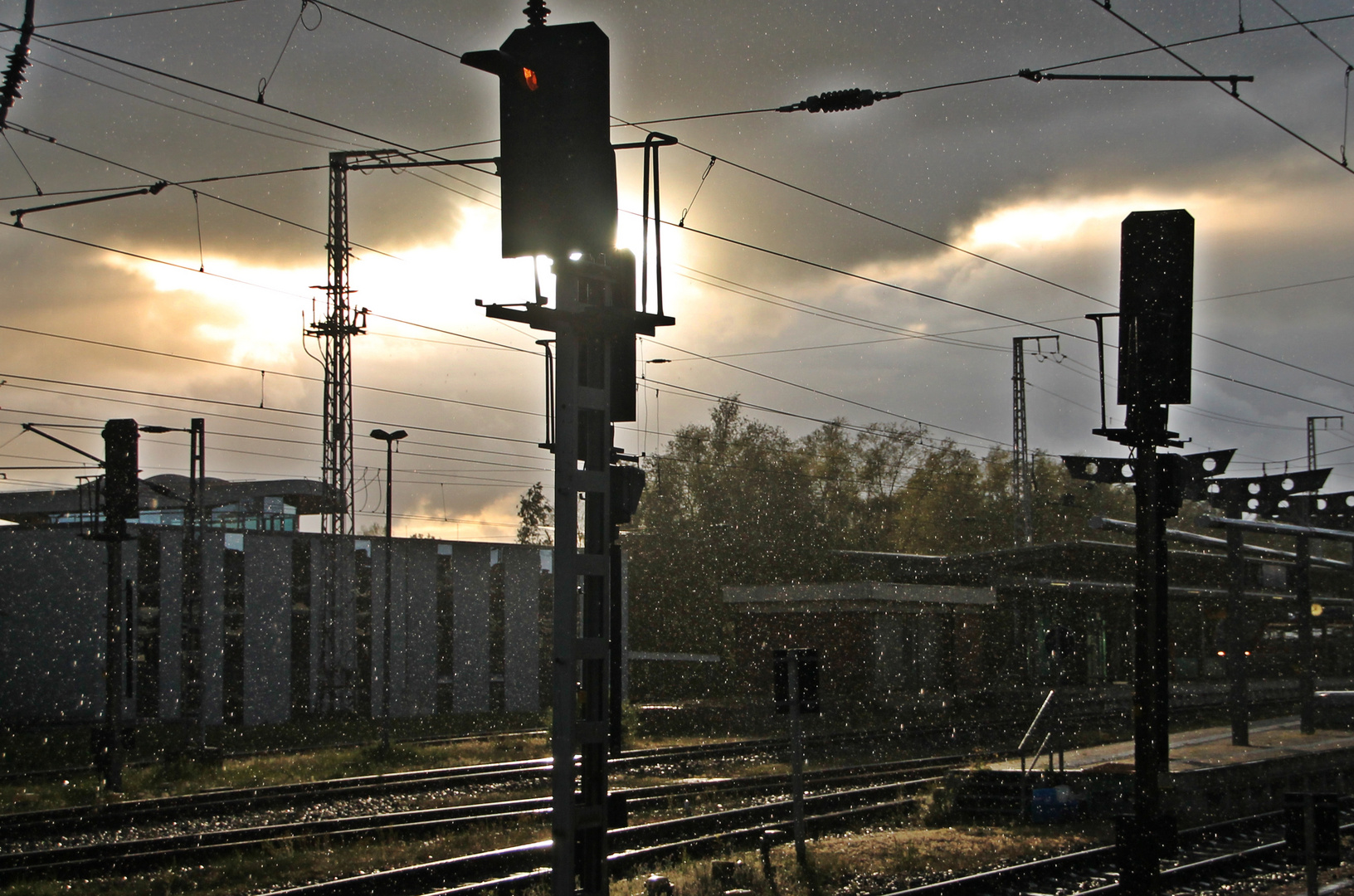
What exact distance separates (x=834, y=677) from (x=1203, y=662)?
20.9 metres

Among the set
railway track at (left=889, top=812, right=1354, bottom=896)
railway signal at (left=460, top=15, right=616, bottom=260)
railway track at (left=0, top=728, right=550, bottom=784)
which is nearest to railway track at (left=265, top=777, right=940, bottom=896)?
railway track at (left=889, top=812, right=1354, bottom=896)

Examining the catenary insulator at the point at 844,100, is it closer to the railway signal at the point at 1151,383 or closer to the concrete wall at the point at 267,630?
the railway signal at the point at 1151,383

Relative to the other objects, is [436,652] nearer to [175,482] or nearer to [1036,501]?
[175,482]

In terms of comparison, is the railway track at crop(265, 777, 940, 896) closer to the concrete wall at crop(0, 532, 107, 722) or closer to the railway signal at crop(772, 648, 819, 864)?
the railway signal at crop(772, 648, 819, 864)

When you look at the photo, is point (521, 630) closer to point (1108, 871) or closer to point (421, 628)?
point (421, 628)

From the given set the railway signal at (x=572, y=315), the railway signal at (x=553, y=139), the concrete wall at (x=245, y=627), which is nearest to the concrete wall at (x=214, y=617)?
the concrete wall at (x=245, y=627)

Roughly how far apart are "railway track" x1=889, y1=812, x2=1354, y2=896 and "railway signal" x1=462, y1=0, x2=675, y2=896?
454cm

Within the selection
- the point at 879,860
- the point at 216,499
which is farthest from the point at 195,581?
the point at 216,499

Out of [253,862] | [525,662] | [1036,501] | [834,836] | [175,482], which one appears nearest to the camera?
[253,862]

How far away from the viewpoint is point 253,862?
12.7 m

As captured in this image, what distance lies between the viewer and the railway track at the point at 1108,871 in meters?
11.3

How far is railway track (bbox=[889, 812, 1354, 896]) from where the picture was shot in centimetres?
1126

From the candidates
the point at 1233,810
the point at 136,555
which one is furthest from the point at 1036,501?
the point at 1233,810

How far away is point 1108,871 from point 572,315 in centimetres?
895
